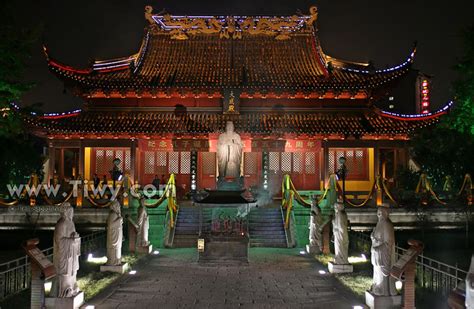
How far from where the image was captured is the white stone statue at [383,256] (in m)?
8.86

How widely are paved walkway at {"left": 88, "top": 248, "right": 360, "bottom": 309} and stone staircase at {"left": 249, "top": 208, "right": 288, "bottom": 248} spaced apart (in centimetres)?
286

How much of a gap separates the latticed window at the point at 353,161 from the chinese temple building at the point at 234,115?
62 millimetres

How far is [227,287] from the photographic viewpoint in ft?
36.0

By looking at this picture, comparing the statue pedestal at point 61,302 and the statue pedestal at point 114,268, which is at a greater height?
the statue pedestal at point 61,302

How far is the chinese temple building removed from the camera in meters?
25.3

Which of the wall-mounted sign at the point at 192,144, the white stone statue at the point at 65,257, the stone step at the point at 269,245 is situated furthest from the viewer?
the wall-mounted sign at the point at 192,144

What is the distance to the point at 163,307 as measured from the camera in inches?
361

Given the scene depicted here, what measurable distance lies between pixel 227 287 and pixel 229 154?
18.8 feet

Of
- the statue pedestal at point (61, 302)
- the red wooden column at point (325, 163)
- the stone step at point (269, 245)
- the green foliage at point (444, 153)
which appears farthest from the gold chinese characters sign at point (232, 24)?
the statue pedestal at point (61, 302)

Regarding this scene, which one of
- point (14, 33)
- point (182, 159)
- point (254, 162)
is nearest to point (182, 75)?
point (182, 159)

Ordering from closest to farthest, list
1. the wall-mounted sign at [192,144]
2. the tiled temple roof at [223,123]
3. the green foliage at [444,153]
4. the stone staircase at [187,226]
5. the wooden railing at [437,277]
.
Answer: the wooden railing at [437,277], the stone staircase at [187,226], the green foliage at [444,153], the tiled temple roof at [223,123], the wall-mounted sign at [192,144]

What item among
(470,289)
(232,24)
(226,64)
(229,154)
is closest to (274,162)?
(226,64)

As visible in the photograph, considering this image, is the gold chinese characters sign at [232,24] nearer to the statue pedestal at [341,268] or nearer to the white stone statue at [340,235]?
the white stone statue at [340,235]

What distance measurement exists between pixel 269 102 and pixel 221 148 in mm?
12132
